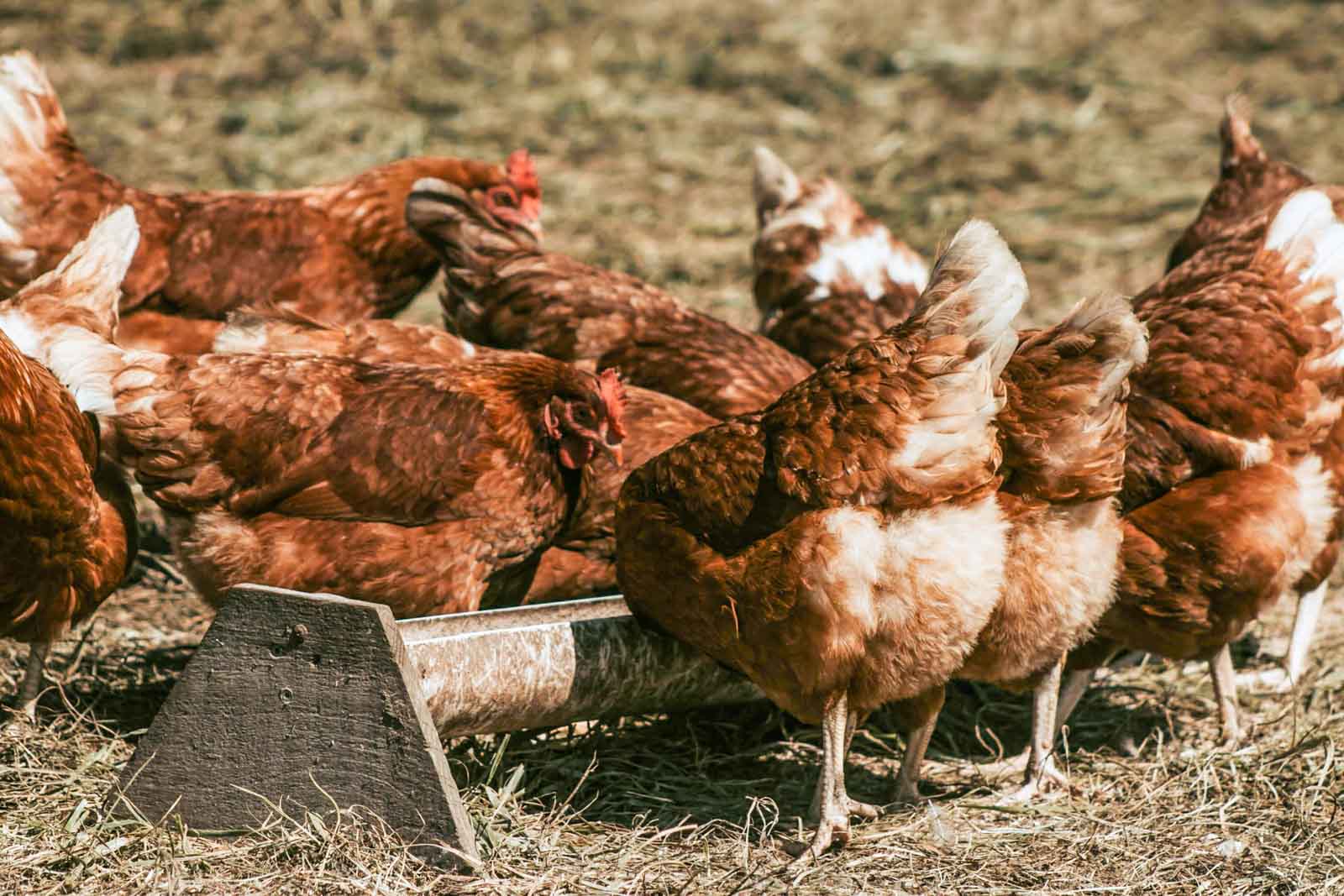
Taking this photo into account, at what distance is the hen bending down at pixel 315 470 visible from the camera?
11.4ft

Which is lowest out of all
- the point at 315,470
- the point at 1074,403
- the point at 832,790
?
the point at 832,790

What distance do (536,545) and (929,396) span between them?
1270mm

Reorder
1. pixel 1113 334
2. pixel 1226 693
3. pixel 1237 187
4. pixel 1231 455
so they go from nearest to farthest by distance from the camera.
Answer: pixel 1113 334, pixel 1231 455, pixel 1226 693, pixel 1237 187

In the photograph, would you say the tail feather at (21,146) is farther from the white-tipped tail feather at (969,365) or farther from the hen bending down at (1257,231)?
the hen bending down at (1257,231)

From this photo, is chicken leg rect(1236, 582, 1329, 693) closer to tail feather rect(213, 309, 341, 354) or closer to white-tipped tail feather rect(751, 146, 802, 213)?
white-tipped tail feather rect(751, 146, 802, 213)

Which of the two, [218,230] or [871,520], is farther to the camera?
[218,230]

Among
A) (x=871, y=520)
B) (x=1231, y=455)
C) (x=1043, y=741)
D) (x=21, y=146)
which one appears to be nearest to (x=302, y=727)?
(x=871, y=520)

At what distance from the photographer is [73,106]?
7.87 metres

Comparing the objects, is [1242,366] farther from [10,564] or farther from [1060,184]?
[1060,184]

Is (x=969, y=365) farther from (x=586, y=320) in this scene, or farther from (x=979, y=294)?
(x=586, y=320)

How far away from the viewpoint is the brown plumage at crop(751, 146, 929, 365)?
5.14 metres

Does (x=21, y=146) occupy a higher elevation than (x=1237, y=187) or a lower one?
lower

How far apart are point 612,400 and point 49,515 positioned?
1396 mm

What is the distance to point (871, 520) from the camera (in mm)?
2928
